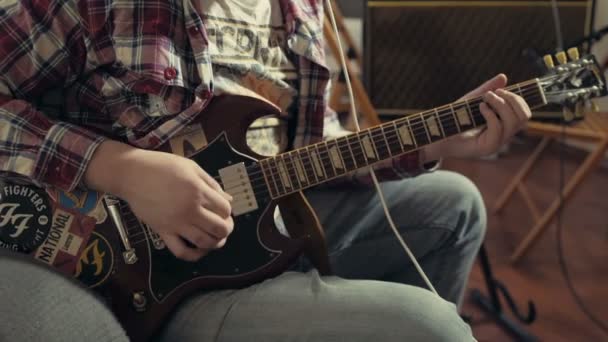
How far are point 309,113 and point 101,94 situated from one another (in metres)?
0.28

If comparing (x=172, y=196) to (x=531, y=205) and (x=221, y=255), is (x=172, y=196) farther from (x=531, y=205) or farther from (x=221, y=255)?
(x=531, y=205)

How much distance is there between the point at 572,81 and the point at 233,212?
49 centimetres

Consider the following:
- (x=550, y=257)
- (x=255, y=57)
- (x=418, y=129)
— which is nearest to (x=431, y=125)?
(x=418, y=129)

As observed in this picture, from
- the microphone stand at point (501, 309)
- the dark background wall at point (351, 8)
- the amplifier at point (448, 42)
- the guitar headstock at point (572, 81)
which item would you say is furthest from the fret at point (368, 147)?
the dark background wall at point (351, 8)

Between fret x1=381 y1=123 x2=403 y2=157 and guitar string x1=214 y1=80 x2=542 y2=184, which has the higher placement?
guitar string x1=214 y1=80 x2=542 y2=184

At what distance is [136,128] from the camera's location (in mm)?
662

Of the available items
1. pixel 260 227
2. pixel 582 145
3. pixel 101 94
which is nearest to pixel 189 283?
pixel 260 227

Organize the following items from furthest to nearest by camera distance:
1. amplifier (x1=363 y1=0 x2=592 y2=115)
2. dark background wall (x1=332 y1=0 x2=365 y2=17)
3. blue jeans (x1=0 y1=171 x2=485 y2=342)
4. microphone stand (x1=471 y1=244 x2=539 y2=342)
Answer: dark background wall (x1=332 y1=0 x2=365 y2=17) → amplifier (x1=363 y1=0 x2=592 y2=115) → microphone stand (x1=471 y1=244 x2=539 y2=342) → blue jeans (x1=0 y1=171 x2=485 y2=342)

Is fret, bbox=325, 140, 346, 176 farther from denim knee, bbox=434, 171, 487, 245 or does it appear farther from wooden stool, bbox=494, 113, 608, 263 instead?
wooden stool, bbox=494, 113, 608, 263

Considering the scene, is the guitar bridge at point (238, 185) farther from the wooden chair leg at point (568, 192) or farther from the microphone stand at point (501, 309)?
the wooden chair leg at point (568, 192)

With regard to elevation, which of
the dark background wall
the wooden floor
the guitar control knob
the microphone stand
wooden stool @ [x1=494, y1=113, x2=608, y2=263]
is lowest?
the wooden floor

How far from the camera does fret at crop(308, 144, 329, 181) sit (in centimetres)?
69

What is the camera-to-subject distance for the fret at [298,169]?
0.68 metres

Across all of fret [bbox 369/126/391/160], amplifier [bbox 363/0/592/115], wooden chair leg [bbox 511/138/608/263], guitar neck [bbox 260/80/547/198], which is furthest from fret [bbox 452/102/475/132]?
amplifier [bbox 363/0/592/115]
